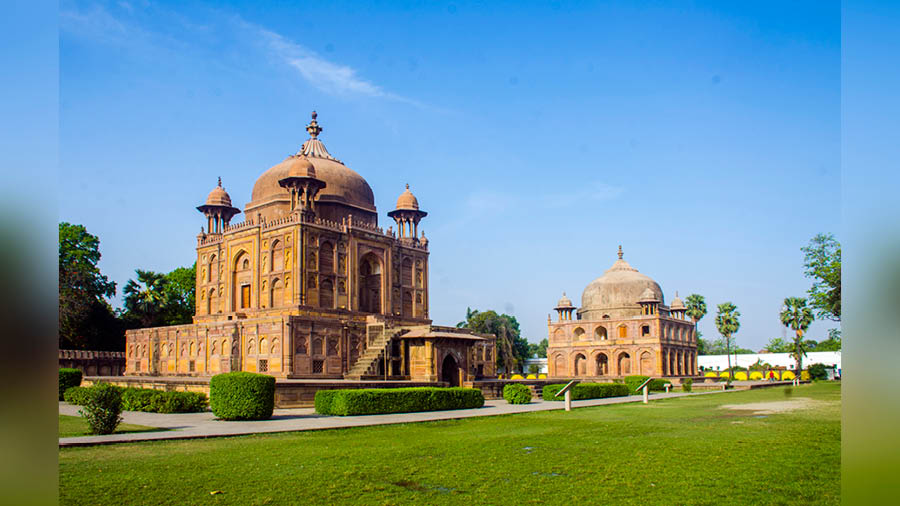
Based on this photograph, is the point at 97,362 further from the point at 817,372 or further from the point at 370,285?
the point at 817,372

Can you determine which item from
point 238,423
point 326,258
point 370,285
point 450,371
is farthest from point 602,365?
point 238,423

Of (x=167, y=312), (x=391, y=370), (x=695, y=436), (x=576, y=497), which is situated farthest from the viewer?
(x=167, y=312)

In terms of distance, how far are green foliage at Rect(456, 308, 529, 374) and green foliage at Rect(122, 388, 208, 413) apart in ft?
191

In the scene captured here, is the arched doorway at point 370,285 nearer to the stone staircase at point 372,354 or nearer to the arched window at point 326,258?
the arched window at point 326,258

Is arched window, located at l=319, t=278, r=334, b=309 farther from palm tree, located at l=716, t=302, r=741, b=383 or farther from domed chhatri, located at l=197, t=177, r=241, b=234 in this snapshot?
palm tree, located at l=716, t=302, r=741, b=383

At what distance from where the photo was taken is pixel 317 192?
44812 mm

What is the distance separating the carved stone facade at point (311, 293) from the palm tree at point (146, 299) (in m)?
10.5

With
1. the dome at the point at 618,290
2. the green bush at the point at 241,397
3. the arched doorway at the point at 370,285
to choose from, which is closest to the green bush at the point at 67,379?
the green bush at the point at 241,397

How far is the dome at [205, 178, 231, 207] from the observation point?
1921 inches

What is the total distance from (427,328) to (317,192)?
38.5 ft

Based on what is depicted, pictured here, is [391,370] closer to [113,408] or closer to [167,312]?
[113,408]

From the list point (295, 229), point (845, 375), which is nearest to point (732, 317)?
point (295, 229)

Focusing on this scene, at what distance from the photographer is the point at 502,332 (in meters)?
84.2

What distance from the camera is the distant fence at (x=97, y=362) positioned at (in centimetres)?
4769
